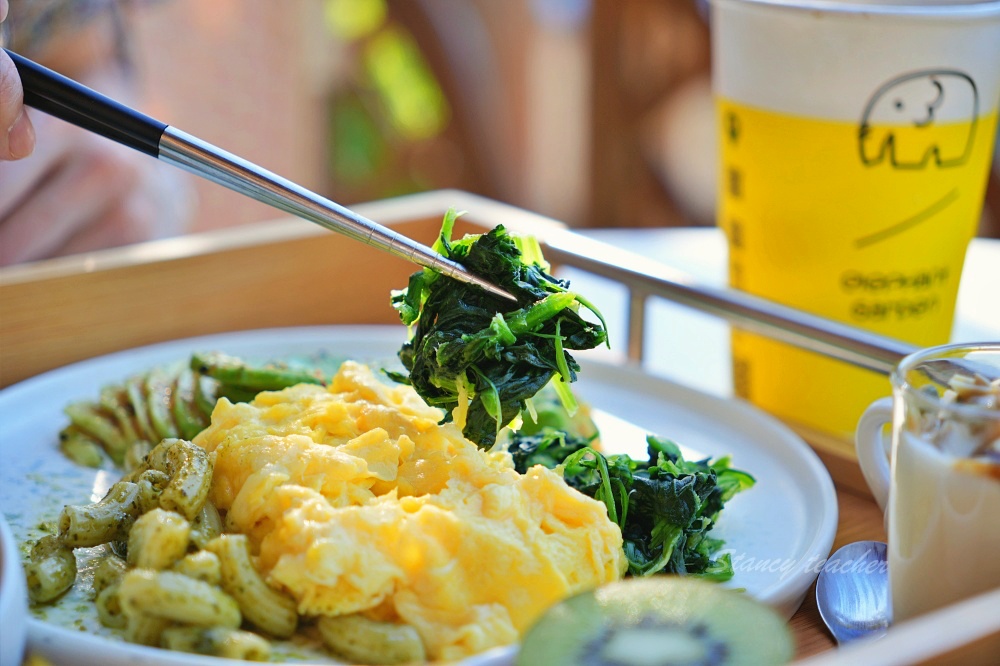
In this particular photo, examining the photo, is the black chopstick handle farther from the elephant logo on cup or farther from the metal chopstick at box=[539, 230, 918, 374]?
the elephant logo on cup

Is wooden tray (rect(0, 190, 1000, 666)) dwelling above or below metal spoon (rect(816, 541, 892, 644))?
above

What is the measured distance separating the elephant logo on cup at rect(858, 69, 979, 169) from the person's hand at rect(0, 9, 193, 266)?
1.98m

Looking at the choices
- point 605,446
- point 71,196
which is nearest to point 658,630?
point 605,446

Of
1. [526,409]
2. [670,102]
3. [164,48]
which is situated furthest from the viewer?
[164,48]

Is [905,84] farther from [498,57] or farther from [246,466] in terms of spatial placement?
[498,57]

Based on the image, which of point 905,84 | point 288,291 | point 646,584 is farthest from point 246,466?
point 905,84

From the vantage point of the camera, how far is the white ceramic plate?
1291 mm

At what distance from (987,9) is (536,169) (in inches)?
159

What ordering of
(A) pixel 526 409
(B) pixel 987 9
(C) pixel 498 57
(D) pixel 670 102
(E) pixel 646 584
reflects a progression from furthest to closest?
(C) pixel 498 57, (D) pixel 670 102, (B) pixel 987 9, (A) pixel 526 409, (E) pixel 646 584

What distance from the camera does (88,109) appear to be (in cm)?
142

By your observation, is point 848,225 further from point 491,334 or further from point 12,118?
point 12,118

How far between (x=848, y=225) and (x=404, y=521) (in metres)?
1.09

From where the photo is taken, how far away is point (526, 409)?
156 centimetres

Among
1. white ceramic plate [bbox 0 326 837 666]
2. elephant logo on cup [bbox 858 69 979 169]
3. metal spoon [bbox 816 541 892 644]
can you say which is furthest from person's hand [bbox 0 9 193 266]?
metal spoon [bbox 816 541 892 644]
